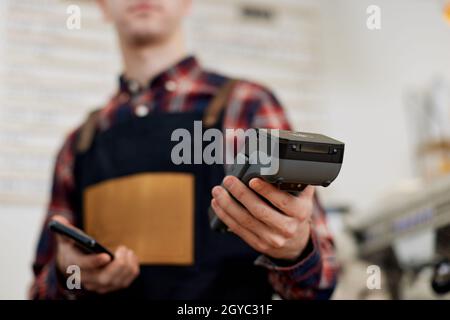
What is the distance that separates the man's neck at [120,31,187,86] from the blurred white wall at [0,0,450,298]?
0.50 metres

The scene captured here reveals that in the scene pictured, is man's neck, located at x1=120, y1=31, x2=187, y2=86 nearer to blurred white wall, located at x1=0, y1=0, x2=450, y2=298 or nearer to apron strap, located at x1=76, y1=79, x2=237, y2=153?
apron strap, located at x1=76, y1=79, x2=237, y2=153

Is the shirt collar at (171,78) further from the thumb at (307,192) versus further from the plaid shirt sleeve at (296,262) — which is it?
the thumb at (307,192)

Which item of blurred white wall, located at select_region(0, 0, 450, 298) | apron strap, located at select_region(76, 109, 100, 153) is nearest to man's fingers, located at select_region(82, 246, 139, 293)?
apron strap, located at select_region(76, 109, 100, 153)

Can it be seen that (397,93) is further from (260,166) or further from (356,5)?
A: (260,166)

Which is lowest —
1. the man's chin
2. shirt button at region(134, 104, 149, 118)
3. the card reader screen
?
the card reader screen

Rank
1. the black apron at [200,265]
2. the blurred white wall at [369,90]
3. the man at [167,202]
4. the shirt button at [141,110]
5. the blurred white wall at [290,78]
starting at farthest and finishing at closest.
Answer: the blurred white wall at [369,90] < the blurred white wall at [290,78] < the shirt button at [141,110] < the black apron at [200,265] < the man at [167,202]

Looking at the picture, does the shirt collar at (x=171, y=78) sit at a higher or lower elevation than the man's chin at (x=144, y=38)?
lower

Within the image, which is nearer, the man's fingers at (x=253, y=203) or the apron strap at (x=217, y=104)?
the man's fingers at (x=253, y=203)

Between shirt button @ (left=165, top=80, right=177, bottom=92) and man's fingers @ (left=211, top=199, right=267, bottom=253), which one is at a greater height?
shirt button @ (left=165, top=80, right=177, bottom=92)

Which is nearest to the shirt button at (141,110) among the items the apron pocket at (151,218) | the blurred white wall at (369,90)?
the apron pocket at (151,218)

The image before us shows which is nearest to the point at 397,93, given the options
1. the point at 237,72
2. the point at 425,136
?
the point at 425,136

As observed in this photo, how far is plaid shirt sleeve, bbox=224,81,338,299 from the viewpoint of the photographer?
1.70 feet

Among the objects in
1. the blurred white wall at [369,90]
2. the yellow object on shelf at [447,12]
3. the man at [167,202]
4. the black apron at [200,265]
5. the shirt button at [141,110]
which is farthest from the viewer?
the blurred white wall at [369,90]

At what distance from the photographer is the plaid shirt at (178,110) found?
1.89 ft
